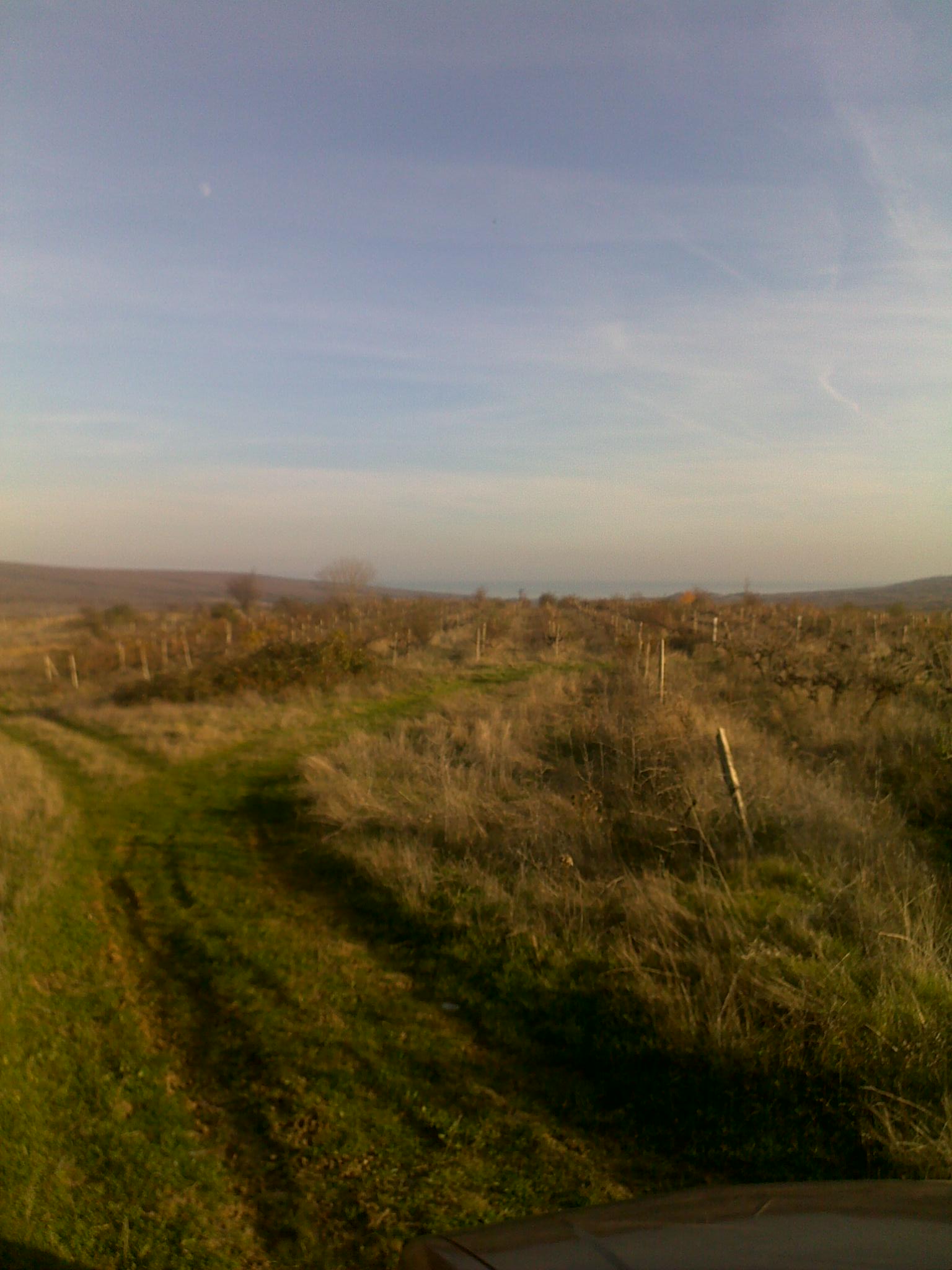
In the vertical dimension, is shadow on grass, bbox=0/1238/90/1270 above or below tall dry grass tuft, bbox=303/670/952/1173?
below

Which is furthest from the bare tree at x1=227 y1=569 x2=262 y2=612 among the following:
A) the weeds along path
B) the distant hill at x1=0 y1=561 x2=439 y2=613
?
the weeds along path

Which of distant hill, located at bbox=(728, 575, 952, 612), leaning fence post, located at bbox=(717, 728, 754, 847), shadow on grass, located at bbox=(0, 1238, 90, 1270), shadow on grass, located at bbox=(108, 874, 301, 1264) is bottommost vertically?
shadow on grass, located at bbox=(108, 874, 301, 1264)

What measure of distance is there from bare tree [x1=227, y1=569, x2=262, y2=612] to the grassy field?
71.8ft

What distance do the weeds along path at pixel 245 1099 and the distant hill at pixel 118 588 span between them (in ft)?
62.7

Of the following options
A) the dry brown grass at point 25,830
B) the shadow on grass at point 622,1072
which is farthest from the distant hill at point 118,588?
the shadow on grass at point 622,1072

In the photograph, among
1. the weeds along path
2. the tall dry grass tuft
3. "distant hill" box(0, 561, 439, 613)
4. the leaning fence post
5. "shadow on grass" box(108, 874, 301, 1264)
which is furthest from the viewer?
"distant hill" box(0, 561, 439, 613)

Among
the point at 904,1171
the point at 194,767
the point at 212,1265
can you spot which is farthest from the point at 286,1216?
the point at 194,767

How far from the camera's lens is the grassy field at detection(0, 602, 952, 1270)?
3.59 meters

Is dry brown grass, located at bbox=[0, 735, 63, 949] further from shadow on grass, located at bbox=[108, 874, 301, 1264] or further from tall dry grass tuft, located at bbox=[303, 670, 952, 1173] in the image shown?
tall dry grass tuft, located at bbox=[303, 670, 952, 1173]

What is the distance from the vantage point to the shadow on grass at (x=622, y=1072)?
3771 mm

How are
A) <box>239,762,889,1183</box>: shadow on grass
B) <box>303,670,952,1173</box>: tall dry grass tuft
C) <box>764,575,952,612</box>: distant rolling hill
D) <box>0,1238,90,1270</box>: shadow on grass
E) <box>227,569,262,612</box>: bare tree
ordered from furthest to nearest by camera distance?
<box>227,569,262,612</box>: bare tree < <box>764,575,952,612</box>: distant rolling hill < <box>303,670,952,1173</box>: tall dry grass tuft < <box>239,762,889,1183</box>: shadow on grass < <box>0,1238,90,1270</box>: shadow on grass

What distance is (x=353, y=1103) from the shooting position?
13.7ft

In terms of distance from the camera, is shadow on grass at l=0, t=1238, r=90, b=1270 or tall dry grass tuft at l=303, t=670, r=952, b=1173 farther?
tall dry grass tuft at l=303, t=670, r=952, b=1173

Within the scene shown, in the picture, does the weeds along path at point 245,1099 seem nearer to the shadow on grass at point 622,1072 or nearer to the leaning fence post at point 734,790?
the shadow on grass at point 622,1072
